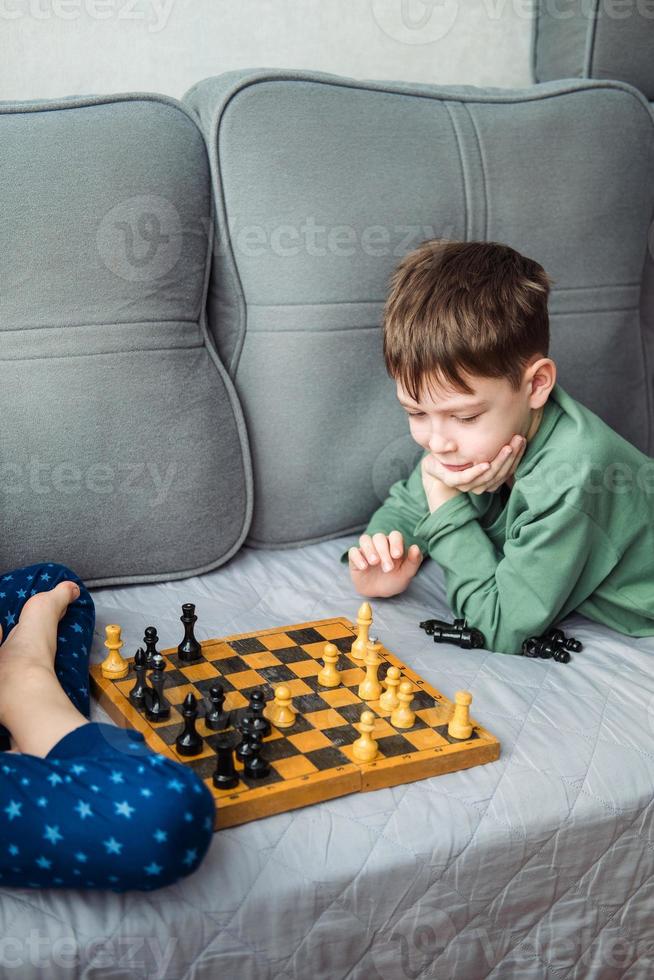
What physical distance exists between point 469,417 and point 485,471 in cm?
9

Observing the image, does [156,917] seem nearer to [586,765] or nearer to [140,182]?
[586,765]

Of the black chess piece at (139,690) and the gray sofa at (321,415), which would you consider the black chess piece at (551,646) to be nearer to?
the gray sofa at (321,415)

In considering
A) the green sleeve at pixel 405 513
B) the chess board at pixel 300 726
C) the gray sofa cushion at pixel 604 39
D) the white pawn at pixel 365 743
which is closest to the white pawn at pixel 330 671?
the chess board at pixel 300 726

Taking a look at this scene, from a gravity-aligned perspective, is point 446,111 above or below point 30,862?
above

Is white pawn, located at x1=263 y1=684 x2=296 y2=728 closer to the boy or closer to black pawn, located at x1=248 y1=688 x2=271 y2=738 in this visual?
black pawn, located at x1=248 y1=688 x2=271 y2=738

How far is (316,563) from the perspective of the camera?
1.69 m

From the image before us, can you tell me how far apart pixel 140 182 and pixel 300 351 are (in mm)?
359

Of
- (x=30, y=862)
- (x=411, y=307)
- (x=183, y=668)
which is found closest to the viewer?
(x=30, y=862)

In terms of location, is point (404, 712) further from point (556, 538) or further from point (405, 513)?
point (405, 513)

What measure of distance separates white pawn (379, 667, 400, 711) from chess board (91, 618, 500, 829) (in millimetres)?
16

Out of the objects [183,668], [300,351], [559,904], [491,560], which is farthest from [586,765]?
[300,351]

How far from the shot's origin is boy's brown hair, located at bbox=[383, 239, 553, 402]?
1.39 meters

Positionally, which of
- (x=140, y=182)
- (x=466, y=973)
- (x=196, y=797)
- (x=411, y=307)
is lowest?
(x=466, y=973)

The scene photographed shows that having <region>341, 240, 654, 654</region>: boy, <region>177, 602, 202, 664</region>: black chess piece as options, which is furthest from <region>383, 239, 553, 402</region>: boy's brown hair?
<region>177, 602, 202, 664</region>: black chess piece
